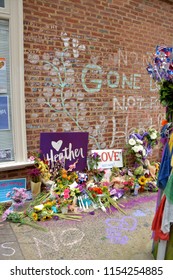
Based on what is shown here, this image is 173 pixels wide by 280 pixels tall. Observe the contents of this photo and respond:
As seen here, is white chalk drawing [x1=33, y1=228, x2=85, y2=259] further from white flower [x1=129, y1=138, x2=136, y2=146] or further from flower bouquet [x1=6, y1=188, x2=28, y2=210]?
white flower [x1=129, y1=138, x2=136, y2=146]

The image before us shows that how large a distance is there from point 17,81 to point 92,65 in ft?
4.62

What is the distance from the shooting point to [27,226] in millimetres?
2979

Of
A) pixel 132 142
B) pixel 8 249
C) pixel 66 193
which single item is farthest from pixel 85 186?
pixel 8 249

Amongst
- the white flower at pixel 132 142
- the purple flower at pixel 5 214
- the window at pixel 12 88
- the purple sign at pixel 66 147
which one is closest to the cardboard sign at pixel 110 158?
the white flower at pixel 132 142

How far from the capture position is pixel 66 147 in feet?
12.8

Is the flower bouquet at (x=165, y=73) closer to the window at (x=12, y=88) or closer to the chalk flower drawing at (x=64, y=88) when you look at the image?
the chalk flower drawing at (x=64, y=88)

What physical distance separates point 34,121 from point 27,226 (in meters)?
1.59

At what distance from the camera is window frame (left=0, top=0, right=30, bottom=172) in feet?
10.8

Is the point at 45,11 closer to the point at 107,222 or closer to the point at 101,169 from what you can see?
the point at 101,169

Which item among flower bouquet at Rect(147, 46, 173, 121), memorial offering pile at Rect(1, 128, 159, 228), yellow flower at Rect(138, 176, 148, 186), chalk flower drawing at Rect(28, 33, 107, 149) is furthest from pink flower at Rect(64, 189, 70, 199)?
flower bouquet at Rect(147, 46, 173, 121)

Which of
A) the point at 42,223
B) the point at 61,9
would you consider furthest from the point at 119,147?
the point at 61,9

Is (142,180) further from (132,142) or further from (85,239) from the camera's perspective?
(85,239)

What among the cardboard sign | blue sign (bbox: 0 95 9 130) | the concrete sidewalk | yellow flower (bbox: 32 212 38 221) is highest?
blue sign (bbox: 0 95 9 130)

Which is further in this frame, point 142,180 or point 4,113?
point 142,180
